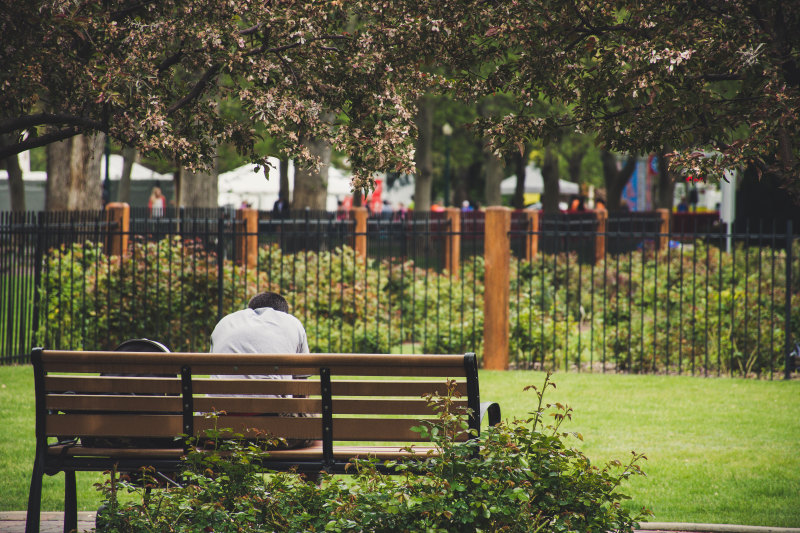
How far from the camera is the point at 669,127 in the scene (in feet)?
15.7

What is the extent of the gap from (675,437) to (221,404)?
4.43 meters

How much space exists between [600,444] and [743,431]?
53.8 inches

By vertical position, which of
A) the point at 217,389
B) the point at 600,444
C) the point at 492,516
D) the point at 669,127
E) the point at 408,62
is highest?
the point at 408,62

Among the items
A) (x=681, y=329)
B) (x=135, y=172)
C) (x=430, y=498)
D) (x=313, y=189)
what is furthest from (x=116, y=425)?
(x=135, y=172)

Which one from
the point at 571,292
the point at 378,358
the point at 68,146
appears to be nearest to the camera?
the point at 378,358

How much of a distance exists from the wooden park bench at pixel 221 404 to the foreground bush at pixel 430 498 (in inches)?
18.6

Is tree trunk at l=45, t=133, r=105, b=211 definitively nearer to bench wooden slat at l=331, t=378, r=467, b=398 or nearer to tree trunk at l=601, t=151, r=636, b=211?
bench wooden slat at l=331, t=378, r=467, b=398

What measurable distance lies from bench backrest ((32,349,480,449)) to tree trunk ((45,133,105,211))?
550 inches

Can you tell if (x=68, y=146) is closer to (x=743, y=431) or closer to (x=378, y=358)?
(x=743, y=431)

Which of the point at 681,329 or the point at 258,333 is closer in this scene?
the point at 258,333

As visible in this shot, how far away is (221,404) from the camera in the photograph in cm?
435

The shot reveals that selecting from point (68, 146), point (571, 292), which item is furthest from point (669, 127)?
point (68, 146)

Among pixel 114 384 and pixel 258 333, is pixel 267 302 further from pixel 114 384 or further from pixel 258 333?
pixel 114 384

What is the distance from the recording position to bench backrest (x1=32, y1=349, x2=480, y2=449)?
4.21m
